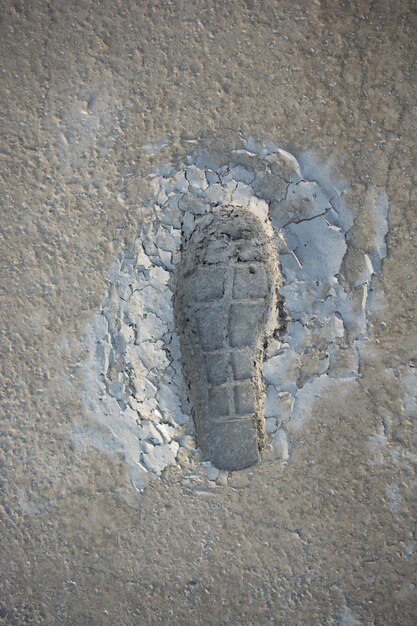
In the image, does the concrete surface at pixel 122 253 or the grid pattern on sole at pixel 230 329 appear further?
the grid pattern on sole at pixel 230 329

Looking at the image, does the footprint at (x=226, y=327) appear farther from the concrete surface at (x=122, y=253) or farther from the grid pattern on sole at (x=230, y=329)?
the concrete surface at (x=122, y=253)

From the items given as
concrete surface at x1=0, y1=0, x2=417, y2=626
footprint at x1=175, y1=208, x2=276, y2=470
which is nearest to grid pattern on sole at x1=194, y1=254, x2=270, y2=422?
footprint at x1=175, y1=208, x2=276, y2=470

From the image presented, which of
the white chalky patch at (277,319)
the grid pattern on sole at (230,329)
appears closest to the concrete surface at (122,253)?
the white chalky patch at (277,319)

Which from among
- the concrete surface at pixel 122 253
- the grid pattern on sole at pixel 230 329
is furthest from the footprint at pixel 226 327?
the concrete surface at pixel 122 253

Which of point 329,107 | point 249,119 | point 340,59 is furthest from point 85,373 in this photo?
point 340,59

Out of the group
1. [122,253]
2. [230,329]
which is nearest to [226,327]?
[230,329]

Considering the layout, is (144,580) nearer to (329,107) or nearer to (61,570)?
(61,570)
